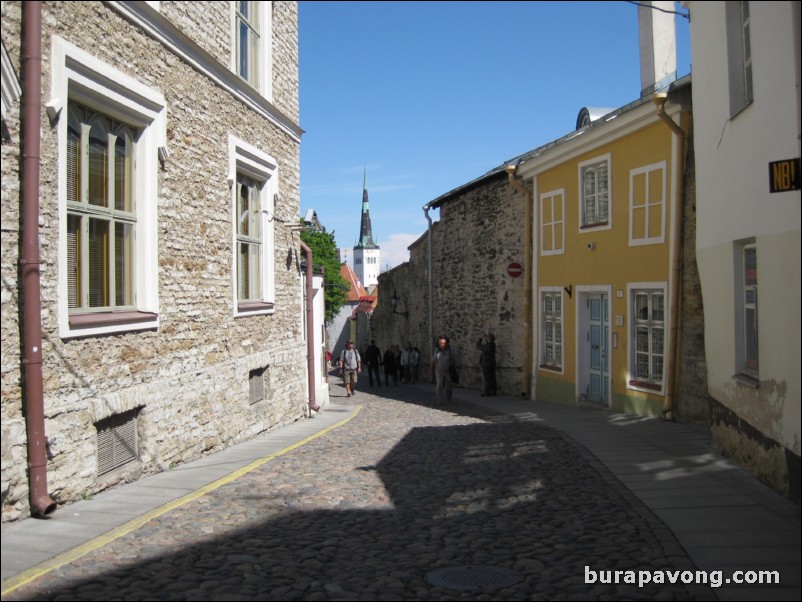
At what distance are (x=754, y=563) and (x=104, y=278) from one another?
627 cm

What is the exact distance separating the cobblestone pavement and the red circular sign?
30.6 feet

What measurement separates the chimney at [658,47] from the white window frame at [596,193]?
1.58 metres

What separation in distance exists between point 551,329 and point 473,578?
13.0 meters

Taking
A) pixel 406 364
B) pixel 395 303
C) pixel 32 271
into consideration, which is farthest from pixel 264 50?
pixel 395 303

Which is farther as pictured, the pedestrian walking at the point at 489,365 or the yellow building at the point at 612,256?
the pedestrian walking at the point at 489,365

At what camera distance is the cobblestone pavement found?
15.9 feet

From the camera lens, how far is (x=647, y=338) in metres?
13.7

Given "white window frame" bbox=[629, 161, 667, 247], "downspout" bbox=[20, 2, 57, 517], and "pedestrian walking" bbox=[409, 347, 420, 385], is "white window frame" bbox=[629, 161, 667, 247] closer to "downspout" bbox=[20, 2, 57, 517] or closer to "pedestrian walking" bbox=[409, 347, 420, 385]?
"downspout" bbox=[20, 2, 57, 517]

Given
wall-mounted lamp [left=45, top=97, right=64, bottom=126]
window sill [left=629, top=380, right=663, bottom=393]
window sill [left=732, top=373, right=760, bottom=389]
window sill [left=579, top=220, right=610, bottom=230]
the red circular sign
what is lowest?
window sill [left=629, top=380, right=663, bottom=393]

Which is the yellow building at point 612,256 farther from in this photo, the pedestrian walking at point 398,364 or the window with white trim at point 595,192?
the pedestrian walking at point 398,364

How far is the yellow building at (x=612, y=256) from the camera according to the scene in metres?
12.9

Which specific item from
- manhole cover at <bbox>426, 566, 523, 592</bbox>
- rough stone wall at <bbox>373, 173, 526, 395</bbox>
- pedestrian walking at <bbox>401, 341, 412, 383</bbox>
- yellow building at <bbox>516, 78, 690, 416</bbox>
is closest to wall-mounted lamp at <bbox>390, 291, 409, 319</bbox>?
pedestrian walking at <bbox>401, 341, 412, 383</bbox>

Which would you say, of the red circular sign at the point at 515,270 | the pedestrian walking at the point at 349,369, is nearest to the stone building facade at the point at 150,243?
the red circular sign at the point at 515,270

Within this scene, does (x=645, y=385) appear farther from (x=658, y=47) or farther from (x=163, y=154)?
(x=163, y=154)
